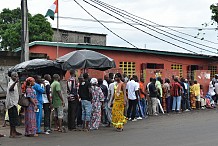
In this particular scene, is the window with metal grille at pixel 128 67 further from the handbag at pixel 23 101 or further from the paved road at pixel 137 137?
the handbag at pixel 23 101

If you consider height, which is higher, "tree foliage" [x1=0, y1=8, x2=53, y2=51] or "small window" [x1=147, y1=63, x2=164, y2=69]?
"tree foliage" [x1=0, y1=8, x2=53, y2=51]

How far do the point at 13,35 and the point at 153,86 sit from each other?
63.4 ft

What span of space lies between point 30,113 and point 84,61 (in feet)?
10.5

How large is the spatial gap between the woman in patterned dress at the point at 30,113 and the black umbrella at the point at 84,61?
2.40 metres

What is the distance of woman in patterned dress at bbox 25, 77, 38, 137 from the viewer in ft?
36.1

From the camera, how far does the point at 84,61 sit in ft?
44.2

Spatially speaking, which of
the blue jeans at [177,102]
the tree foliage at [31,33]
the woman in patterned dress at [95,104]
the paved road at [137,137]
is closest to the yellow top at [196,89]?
the blue jeans at [177,102]

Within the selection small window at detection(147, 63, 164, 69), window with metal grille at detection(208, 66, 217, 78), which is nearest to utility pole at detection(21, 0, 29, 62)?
small window at detection(147, 63, 164, 69)

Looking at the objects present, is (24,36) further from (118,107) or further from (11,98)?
(118,107)

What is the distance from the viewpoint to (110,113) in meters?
13.4

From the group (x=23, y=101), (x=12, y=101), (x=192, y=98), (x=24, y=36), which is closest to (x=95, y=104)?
(x=23, y=101)

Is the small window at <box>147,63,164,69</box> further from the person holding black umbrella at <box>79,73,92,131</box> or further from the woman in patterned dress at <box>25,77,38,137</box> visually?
the woman in patterned dress at <box>25,77,38,137</box>

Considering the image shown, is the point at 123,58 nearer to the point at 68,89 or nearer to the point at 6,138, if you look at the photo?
the point at 68,89

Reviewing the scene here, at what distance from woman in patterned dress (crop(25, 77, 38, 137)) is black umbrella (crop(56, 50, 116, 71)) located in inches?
94.5
